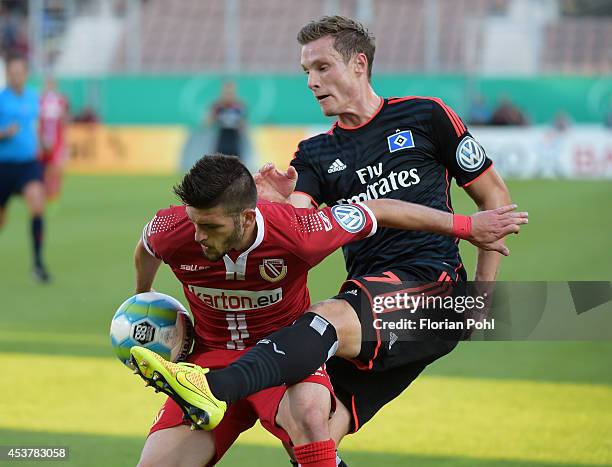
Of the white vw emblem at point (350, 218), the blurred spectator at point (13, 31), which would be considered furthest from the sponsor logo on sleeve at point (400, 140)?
the blurred spectator at point (13, 31)

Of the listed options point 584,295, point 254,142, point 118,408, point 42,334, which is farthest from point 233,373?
point 254,142

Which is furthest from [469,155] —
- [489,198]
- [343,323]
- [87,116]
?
[87,116]

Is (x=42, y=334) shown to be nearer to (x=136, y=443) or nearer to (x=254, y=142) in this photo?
(x=136, y=443)

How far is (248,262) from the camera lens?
435cm

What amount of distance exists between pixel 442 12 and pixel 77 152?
11488mm

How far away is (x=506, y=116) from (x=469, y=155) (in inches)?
894

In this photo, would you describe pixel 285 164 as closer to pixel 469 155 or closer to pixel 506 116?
pixel 506 116

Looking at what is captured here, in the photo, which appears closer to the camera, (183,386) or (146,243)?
(183,386)

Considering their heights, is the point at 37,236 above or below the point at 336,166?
below

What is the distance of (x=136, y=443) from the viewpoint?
5977 mm

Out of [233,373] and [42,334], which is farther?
[42,334]

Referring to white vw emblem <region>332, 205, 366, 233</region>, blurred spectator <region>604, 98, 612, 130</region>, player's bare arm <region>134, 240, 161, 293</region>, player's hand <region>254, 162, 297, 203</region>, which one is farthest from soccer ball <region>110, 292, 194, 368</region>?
blurred spectator <region>604, 98, 612, 130</region>

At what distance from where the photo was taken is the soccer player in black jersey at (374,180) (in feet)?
15.6

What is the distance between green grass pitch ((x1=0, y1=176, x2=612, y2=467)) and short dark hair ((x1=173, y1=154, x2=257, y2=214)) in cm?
198
